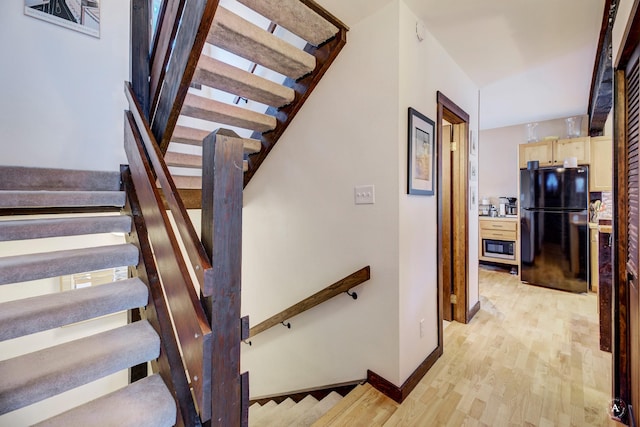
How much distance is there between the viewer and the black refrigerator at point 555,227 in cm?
365

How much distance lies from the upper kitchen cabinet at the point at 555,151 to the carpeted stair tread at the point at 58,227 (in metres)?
4.94

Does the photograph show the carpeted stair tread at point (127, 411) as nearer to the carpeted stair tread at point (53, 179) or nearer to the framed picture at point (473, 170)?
the carpeted stair tread at point (53, 179)

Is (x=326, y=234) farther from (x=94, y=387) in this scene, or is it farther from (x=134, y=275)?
(x=94, y=387)

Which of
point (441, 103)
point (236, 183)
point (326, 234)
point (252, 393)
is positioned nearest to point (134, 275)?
point (236, 183)

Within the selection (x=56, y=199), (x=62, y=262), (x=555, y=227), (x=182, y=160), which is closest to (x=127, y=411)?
(x=62, y=262)

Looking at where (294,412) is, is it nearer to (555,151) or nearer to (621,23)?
(621,23)

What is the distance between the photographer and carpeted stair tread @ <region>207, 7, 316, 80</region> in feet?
5.26

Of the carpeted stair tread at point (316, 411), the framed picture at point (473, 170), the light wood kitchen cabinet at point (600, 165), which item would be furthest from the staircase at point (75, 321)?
the light wood kitchen cabinet at point (600, 165)

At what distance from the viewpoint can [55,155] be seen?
2455 mm

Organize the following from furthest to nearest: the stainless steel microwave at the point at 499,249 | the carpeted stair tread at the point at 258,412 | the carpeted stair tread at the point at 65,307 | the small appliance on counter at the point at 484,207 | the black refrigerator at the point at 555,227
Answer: the small appliance on counter at the point at 484,207 < the stainless steel microwave at the point at 499,249 < the black refrigerator at the point at 555,227 < the carpeted stair tread at the point at 258,412 < the carpeted stair tread at the point at 65,307

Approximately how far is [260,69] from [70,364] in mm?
2496

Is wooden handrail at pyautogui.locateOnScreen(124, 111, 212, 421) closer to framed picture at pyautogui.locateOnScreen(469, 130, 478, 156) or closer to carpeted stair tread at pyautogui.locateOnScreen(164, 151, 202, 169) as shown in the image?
carpeted stair tread at pyautogui.locateOnScreen(164, 151, 202, 169)

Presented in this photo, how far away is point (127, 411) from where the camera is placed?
0.96 meters

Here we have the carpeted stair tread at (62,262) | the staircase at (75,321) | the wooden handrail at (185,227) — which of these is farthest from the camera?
the carpeted stair tread at (62,262)
